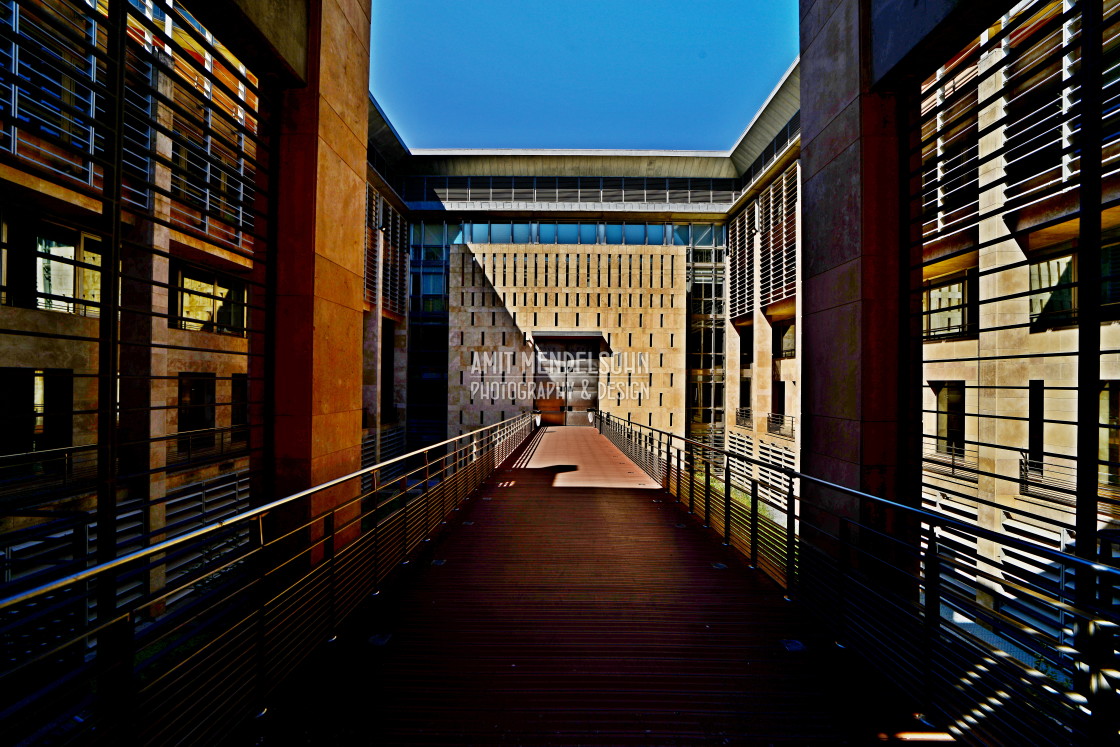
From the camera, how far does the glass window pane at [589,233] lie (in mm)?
25828

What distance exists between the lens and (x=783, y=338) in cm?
2219

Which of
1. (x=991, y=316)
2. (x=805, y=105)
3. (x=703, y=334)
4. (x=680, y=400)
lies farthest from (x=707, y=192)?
(x=805, y=105)

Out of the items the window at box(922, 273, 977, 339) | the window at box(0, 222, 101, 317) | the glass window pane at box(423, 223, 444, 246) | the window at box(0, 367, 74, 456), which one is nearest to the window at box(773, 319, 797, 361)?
the window at box(922, 273, 977, 339)

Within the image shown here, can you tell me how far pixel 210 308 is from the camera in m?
14.4

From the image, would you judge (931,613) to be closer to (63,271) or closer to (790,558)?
(790,558)

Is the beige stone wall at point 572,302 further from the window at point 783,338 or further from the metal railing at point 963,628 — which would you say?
the metal railing at point 963,628

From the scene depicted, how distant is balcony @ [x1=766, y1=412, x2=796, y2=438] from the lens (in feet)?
65.3

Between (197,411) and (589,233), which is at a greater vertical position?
(589,233)

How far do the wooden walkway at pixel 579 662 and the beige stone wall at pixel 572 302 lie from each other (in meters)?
20.5

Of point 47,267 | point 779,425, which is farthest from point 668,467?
point 779,425

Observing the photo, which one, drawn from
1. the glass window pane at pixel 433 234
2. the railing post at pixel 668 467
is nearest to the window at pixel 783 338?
the railing post at pixel 668 467

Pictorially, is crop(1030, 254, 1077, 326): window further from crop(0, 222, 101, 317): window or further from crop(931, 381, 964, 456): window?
crop(0, 222, 101, 317): window

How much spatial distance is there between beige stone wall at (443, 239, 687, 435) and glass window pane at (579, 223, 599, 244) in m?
0.57

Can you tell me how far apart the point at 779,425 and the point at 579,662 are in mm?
20398
